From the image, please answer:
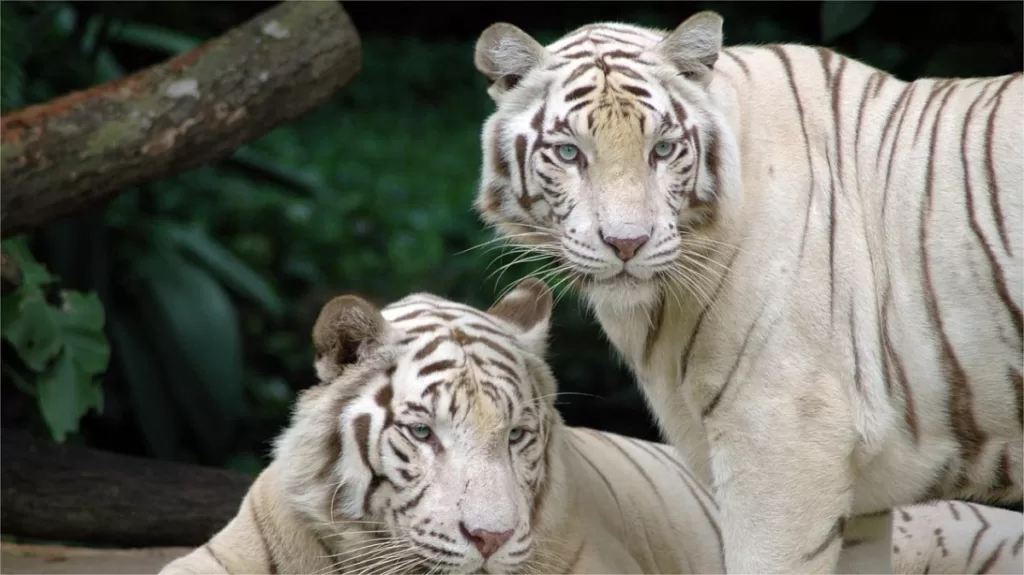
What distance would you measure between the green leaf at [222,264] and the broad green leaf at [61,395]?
1674mm

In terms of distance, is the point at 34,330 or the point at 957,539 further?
the point at 34,330

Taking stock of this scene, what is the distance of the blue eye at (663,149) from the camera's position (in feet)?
7.14

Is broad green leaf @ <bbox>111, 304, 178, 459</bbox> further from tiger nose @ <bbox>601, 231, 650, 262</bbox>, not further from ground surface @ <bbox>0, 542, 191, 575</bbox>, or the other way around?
tiger nose @ <bbox>601, 231, 650, 262</bbox>

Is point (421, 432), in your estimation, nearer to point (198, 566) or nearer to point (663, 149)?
point (198, 566)

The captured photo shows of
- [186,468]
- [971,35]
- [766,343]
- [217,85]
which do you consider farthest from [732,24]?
[766,343]

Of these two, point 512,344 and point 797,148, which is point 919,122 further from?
point 512,344

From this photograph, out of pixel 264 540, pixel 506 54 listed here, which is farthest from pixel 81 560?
pixel 506 54

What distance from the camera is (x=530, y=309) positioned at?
2.72 m

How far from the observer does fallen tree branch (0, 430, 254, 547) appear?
3.57m

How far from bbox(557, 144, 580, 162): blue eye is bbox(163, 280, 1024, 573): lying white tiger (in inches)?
18.5

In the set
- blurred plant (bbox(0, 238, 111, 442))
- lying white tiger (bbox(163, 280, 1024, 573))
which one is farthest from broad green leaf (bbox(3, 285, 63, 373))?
lying white tiger (bbox(163, 280, 1024, 573))

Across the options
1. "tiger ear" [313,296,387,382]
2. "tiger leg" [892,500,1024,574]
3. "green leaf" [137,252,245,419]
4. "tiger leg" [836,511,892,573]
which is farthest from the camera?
"green leaf" [137,252,245,419]

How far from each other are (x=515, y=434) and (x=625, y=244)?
531 mm

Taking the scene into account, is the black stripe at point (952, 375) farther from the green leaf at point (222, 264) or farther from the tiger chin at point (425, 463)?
the green leaf at point (222, 264)
